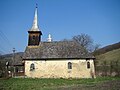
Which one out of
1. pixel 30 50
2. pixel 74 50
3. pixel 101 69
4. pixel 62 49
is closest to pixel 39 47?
pixel 30 50

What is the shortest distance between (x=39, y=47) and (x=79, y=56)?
9.13 m

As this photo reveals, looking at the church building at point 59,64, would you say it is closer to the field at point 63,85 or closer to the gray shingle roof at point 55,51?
the gray shingle roof at point 55,51

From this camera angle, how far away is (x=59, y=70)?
34.7 m

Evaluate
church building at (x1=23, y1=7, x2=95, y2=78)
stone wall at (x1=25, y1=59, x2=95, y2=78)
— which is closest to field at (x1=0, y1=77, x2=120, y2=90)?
stone wall at (x1=25, y1=59, x2=95, y2=78)

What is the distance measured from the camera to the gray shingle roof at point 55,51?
3551 centimetres

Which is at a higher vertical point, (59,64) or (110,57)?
(110,57)

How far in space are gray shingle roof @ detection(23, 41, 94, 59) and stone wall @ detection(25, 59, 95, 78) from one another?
3.44 feet

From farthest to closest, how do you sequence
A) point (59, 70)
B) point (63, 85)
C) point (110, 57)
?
point (110, 57), point (59, 70), point (63, 85)

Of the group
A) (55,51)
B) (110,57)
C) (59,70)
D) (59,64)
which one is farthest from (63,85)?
(110,57)

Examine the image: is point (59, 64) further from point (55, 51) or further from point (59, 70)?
point (55, 51)

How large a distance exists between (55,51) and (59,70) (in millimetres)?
4380

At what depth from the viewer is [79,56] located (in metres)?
35.1

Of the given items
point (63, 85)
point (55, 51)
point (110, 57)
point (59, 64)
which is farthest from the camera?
point (110, 57)

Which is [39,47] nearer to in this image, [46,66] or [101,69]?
[46,66]
